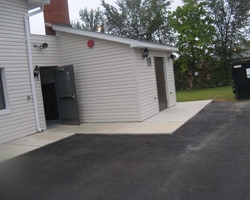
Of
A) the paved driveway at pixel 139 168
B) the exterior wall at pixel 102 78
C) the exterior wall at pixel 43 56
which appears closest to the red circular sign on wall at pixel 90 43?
the exterior wall at pixel 102 78

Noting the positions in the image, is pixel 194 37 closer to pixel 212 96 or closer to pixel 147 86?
pixel 212 96

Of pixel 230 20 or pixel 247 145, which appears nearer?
pixel 247 145

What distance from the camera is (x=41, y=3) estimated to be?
8.24 metres

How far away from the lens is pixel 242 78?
1144cm

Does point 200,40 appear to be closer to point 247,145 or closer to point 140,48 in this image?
point 140,48

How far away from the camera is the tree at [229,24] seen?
2419cm

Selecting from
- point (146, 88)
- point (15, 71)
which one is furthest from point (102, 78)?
point (15, 71)

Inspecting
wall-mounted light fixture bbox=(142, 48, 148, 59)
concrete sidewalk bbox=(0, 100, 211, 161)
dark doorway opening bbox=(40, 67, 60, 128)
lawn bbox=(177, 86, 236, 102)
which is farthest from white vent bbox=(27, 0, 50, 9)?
lawn bbox=(177, 86, 236, 102)

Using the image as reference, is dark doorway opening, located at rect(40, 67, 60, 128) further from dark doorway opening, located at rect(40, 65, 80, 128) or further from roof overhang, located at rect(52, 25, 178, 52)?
roof overhang, located at rect(52, 25, 178, 52)

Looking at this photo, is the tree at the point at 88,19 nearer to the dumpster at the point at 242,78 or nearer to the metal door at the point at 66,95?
the dumpster at the point at 242,78

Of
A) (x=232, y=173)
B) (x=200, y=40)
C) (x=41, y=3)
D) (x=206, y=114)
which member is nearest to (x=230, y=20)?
(x=200, y=40)

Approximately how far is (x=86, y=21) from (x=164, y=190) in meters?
37.6

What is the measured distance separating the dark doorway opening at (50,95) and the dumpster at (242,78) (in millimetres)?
7588

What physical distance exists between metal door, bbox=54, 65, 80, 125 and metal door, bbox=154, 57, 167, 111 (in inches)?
131
